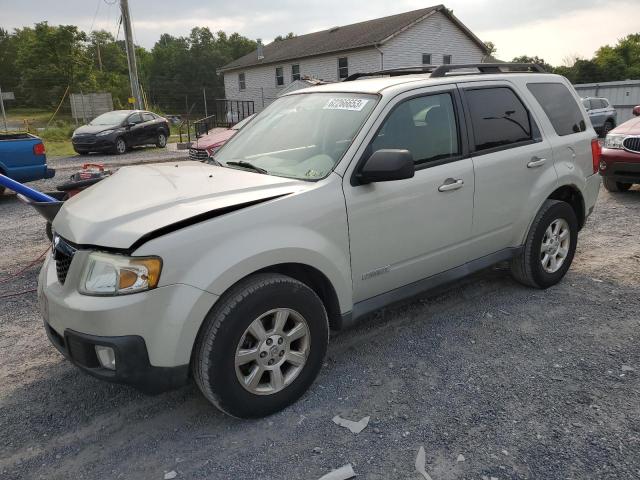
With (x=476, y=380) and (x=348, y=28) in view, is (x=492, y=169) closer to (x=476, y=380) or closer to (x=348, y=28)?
(x=476, y=380)

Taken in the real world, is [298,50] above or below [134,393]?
above

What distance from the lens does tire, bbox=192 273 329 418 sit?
259cm

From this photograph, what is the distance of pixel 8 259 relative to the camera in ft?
19.3

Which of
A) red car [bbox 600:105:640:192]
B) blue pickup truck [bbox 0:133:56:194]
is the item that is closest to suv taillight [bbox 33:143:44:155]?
blue pickup truck [bbox 0:133:56:194]

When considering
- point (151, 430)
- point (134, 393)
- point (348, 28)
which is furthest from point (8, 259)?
point (348, 28)

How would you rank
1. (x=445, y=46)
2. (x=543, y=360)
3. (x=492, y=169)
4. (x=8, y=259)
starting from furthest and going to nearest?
(x=445, y=46), (x=8, y=259), (x=492, y=169), (x=543, y=360)

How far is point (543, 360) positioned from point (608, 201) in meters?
6.11

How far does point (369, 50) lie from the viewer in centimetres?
2772

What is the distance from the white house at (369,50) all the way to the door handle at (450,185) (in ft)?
75.2

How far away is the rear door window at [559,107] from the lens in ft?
14.4

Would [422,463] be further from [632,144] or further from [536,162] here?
[632,144]

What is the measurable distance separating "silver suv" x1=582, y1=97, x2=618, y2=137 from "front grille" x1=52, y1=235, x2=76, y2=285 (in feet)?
68.1

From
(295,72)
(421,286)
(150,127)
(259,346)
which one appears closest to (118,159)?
(150,127)

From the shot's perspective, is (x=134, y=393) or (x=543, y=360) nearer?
(x=134, y=393)
